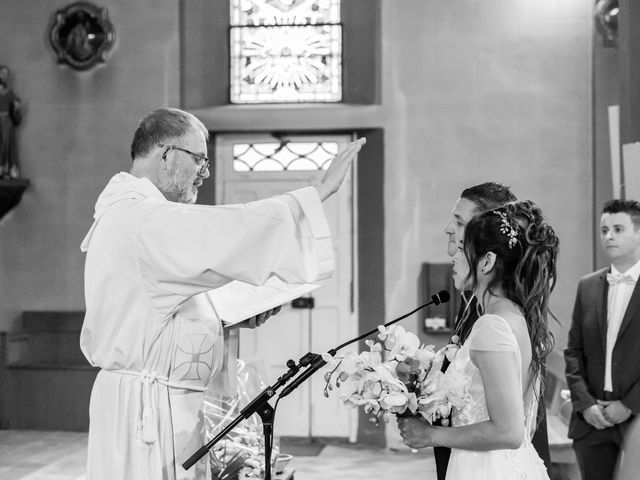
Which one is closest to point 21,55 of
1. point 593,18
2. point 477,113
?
point 477,113

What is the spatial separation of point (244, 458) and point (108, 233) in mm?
1270

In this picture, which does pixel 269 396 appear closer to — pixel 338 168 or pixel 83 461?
pixel 338 168

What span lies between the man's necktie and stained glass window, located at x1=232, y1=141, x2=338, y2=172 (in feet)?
13.2

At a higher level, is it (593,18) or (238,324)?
(593,18)

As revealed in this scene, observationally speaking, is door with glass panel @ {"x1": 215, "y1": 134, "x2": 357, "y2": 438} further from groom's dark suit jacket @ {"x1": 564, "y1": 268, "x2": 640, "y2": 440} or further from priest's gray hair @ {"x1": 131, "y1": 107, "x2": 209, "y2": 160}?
priest's gray hair @ {"x1": 131, "y1": 107, "x2": 209, "y2": 160}

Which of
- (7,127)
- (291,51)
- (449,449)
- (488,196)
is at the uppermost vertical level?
(291,51)

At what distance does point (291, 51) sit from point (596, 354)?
4.66m

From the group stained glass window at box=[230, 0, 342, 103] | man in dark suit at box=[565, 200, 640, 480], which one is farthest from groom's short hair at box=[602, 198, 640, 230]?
stained glass window at box=[230, 0, 342, 103]

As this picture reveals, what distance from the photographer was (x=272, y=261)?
2.36 m

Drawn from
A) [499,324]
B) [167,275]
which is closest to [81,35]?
[167,275]

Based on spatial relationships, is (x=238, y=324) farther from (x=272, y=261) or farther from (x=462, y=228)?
(x=462, y=228)

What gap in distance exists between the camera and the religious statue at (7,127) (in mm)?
8031

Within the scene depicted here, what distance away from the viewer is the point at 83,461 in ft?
22.6

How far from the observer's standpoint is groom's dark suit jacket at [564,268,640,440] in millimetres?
4246
